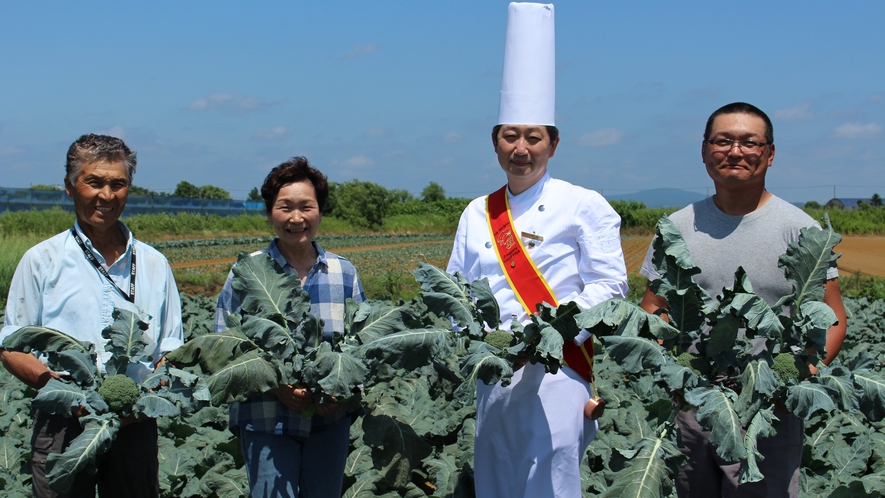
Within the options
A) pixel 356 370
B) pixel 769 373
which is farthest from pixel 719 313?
pixel 356 370

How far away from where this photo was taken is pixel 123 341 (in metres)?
2.63

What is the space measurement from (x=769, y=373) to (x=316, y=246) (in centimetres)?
195

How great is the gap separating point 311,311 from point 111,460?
3.30 ft

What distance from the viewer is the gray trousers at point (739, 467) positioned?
9.18 ft

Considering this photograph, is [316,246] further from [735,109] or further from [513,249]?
[735,109]

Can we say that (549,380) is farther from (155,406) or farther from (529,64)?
(155,406)

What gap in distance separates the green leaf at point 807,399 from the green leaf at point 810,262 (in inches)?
12.5

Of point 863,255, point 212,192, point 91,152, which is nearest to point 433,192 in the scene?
point 212,192

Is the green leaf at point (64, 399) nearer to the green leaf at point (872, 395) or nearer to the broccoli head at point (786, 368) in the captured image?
the broccoli head at point (786, 368)

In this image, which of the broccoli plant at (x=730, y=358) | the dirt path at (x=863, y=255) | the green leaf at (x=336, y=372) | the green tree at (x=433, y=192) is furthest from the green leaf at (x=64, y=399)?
the green tree at (x=433, y=192)

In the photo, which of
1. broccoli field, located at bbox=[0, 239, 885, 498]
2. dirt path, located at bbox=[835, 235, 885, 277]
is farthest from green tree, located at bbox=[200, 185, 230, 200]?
broccoli field, located at bbox=[0, 239, 885, 498]

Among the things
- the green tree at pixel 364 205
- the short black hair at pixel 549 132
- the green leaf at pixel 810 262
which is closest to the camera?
the green leaf at pixel 810 262

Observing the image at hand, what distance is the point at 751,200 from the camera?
9.55 feet

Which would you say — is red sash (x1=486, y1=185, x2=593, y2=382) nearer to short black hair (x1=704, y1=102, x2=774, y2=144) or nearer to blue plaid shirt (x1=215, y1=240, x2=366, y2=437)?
blue plaid shirt (x1=215, y1=240, x2=366, y2=437)
